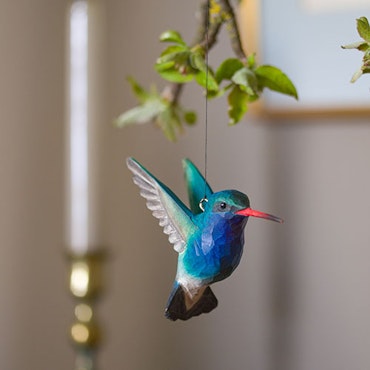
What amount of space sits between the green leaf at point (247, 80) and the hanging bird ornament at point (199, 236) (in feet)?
0.26

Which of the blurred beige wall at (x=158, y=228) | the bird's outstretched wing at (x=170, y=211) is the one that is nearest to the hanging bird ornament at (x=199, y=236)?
the bird's outstretched wing at (x=170, y=211)

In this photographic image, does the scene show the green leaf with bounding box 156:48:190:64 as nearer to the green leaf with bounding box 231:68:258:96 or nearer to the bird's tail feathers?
the green leaf with bounding box 231:68:258:96

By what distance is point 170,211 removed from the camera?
18.2 inches

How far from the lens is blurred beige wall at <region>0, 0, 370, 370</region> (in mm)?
970

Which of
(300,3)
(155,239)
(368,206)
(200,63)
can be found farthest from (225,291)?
(200,63)

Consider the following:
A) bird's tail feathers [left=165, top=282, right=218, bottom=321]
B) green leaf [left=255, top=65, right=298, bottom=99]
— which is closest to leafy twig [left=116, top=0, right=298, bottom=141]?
green leaf [left=255, top=65, right=298, bottom=99]

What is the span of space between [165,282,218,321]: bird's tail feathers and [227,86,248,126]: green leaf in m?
0.13

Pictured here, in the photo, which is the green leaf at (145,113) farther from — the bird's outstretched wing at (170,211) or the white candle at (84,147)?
the white candle at (84,147)

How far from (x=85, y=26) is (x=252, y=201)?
1.18ft

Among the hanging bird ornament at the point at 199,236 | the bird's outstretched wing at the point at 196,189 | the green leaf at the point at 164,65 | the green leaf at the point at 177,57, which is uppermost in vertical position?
the green leaf at the point at 177,57

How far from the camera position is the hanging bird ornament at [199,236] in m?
0.44

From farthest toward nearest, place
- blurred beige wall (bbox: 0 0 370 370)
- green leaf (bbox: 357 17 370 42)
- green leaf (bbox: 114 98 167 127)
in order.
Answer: blurred beige wall (bbox: 0 0 370 370)
green leaf (bbox: 114 98 167 127)
green leaf (bbox: 357 17 370 42)

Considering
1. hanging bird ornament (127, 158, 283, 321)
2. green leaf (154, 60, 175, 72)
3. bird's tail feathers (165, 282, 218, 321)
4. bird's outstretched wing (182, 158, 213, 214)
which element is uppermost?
green leaf (154, 60, 175, 72)

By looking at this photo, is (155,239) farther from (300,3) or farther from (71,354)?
(300,3)
